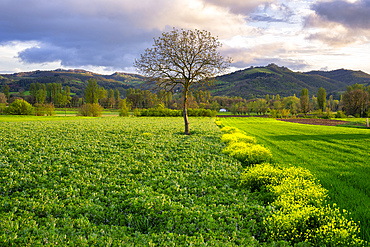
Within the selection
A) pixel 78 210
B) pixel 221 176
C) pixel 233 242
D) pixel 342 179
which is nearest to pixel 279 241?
pixel 233 242

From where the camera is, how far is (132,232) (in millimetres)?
6148

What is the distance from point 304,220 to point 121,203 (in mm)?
5968

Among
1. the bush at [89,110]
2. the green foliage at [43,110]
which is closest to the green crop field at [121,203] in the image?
the green foliage at [43,110]

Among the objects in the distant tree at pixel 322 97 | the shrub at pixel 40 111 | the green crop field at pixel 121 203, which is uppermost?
the distant tree at pixel 322 97

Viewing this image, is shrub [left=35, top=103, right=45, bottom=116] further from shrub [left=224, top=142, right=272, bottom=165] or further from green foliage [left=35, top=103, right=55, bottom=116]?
shrub [left=224, top=142, right=272, bottom=165]

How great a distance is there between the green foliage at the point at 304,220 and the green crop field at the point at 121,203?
0.63 metres

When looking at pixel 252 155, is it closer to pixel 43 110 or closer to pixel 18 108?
pixel 18 108

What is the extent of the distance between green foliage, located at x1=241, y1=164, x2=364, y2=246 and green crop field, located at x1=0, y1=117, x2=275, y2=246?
2.05 ft

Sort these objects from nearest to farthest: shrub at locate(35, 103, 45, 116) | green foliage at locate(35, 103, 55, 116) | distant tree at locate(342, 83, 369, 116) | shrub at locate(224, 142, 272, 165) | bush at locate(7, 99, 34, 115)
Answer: shrub at locate(224, 142, 272, 165)
bush at locate(7, 99, 34, 115)
shrub at locate(35, 103, 45, 116)
green foliage at locate(35, 103, 55, 116)
distant tree at locate(342, 83, 369, 116)

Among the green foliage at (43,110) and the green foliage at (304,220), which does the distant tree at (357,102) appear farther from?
the green foliage at (43,110)

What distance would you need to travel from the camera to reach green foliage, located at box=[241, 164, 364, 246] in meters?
5.30

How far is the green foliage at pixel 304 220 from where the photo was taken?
530 centimetres

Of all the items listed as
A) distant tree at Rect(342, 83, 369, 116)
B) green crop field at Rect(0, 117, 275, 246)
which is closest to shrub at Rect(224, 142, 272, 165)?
green crop field at Rect(0, 117, 275, 246)

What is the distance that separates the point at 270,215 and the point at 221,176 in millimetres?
3884
